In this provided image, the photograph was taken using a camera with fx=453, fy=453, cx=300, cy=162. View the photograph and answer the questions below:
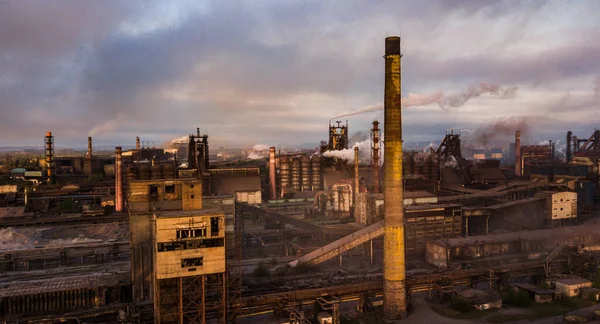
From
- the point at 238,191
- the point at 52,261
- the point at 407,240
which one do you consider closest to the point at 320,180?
the point at 238,191

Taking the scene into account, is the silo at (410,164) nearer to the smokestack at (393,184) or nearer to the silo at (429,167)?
the silo at (429,167)

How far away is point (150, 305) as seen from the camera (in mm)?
27984

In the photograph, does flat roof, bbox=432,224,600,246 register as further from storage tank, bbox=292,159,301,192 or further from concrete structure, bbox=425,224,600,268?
storage tank, bbox=292,159,301,192

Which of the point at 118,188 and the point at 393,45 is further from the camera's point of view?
the point at 118,188

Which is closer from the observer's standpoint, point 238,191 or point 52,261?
point 52,261

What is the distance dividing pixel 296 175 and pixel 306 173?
1778 mm

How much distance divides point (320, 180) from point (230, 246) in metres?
40.7

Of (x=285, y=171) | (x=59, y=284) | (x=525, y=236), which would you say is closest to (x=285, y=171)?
(x=285, y=171)

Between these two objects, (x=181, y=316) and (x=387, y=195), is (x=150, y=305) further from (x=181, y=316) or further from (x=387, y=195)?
(x=387, y=195)

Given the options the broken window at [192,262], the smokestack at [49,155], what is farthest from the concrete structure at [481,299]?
the smokestack at [49,155]

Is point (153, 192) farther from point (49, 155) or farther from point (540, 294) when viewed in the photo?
point (49, 155)

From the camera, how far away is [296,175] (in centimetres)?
7850

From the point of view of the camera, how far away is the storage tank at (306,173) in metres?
78.3

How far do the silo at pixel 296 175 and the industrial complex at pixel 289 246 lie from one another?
5.72 meters
